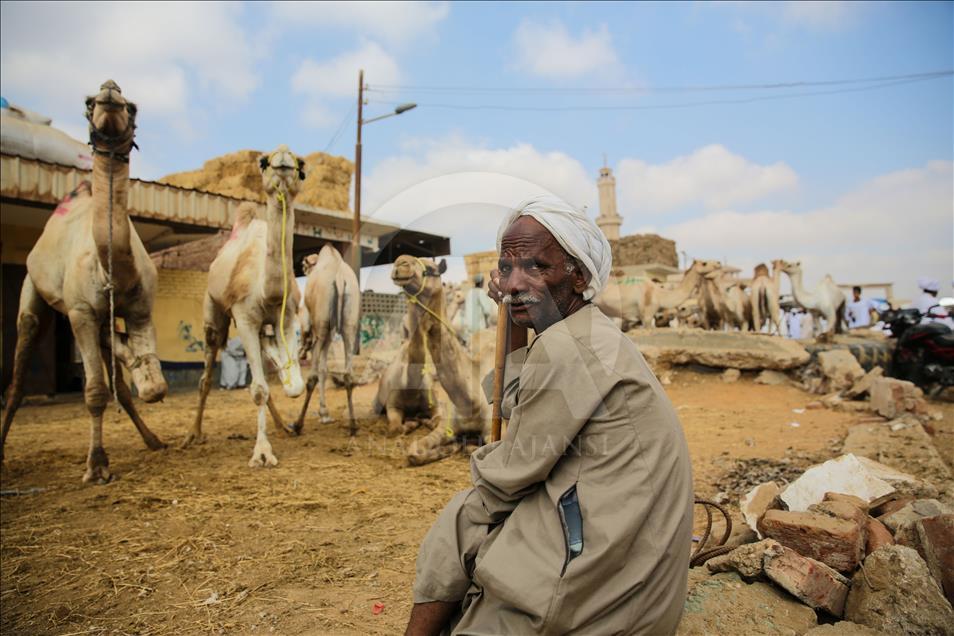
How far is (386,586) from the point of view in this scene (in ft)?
10.5

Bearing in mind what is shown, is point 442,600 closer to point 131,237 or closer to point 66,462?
point 131,237

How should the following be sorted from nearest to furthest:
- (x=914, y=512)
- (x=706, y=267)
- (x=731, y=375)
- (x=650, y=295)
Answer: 1. (x=914, y=512)
2. (x=731, y=375)
3. (x=706, y=267)
4. (x=650, y=295)

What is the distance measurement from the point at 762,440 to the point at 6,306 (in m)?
14.2

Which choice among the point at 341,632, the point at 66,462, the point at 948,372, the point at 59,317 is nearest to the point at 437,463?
the point at 341,632

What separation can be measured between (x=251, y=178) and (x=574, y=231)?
23490mm

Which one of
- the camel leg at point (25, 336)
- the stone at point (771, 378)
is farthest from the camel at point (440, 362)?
the stone at point (771, 378)

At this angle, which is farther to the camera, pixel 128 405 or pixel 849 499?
pixel 128 405

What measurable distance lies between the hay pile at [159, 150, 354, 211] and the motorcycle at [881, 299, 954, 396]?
18243 mm

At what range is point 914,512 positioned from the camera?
9.87 feet

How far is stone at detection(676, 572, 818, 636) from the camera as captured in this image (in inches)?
92.5

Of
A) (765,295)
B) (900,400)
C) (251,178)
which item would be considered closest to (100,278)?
(900,400)

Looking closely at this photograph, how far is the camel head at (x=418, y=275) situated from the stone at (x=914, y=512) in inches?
168

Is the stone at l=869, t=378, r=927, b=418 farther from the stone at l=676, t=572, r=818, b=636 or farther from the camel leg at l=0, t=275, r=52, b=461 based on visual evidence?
the camel leg at l=0, t=275, r=52, b=461

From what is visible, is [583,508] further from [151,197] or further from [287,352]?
[151,197]
